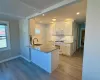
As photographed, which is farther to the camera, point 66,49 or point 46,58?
point 66,49

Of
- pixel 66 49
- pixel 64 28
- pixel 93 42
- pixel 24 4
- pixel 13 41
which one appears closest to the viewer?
pixel 93 42

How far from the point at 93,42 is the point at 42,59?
2.27 metres

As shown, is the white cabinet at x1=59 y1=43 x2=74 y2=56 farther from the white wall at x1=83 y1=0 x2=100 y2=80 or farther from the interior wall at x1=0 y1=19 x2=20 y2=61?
the white wall at x1=83 y1=0 x2=100 y2=80

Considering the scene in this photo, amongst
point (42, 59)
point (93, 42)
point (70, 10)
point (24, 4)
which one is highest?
point (70, 10)

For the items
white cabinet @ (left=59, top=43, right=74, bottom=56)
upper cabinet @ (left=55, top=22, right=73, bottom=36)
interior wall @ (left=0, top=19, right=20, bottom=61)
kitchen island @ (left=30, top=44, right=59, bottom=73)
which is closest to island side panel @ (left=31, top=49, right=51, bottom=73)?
kitchen island @ (left=30, top=44, right=59, bottom=73)

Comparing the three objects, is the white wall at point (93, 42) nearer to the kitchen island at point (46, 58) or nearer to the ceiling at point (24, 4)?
the ceiling at point (24, 4)

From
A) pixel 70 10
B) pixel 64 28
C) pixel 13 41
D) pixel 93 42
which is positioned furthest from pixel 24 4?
pixel 64 28

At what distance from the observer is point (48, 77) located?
254 cm

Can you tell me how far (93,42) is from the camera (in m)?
1.33

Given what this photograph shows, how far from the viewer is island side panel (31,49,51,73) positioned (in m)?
2.83

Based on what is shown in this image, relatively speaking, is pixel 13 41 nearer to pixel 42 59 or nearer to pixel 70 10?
pixel 42 59

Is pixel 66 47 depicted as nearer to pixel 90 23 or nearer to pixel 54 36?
pixel 54 36

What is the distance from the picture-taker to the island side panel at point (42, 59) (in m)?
2.83

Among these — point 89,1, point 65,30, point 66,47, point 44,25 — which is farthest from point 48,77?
point 44,25
